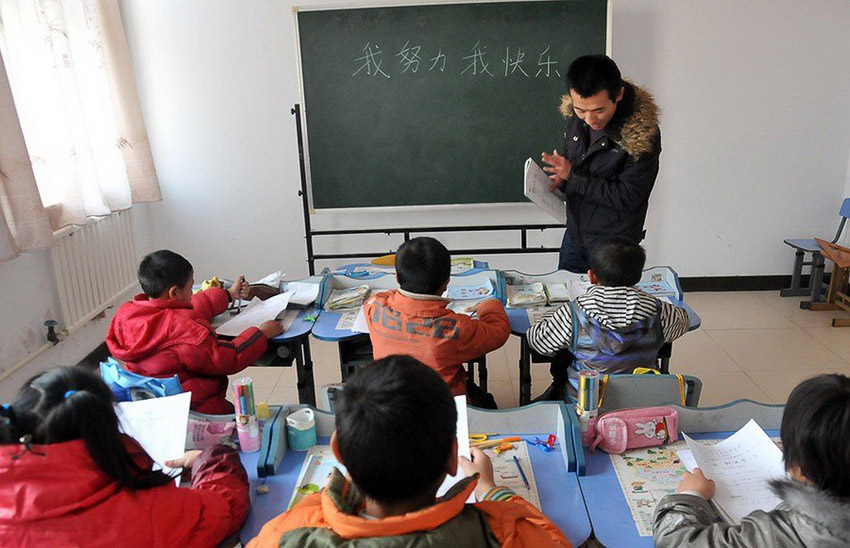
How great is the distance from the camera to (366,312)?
2131mm

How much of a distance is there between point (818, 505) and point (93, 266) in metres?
3.78

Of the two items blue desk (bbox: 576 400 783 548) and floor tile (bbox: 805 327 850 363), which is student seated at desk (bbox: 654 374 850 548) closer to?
blue desk (bbox: 576 400 783 548)

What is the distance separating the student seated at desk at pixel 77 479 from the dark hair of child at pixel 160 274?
1.02 meters

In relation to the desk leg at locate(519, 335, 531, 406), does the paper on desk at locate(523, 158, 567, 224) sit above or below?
above

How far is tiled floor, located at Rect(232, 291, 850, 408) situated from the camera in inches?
136

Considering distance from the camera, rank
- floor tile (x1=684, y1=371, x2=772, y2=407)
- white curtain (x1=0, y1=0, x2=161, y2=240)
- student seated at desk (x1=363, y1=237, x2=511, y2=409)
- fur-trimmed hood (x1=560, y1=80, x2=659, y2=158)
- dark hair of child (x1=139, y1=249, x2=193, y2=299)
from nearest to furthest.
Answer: student seated at desk (x1=363, y1=237, x2=511, y2=409), dark hair of child (x1=139, y1=249, x2=193, y2=299), fur-trimmed hood (x1=560, y1=80, x2=659, y2=158), white curtain (x1=0, y1=0, x2=161, y2=240), floor tile (x1=684, y1=371, x2=772, y2=407)

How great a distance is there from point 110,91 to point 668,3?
3568 mm

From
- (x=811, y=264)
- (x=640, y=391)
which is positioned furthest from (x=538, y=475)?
(x=811, y=264)

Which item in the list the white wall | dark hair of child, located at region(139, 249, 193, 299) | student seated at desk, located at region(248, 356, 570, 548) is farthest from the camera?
the white wall

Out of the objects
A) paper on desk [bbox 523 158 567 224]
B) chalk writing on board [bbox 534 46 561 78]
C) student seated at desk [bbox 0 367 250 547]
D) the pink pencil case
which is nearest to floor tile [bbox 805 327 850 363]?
paper on desk [bbox 523 158 567 224]

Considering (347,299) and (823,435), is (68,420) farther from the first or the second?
(347,299)

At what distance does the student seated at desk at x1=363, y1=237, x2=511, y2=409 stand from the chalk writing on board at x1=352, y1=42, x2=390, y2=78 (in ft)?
7.59

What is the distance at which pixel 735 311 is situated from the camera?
4.47m

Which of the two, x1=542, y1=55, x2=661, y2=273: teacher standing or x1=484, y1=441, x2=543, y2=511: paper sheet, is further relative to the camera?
x1=542, y1=55, x2=661, y2=273: teacher standing
